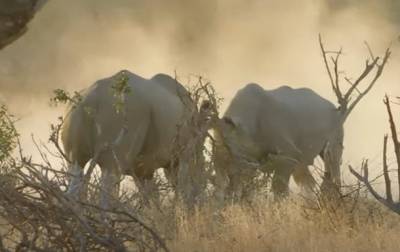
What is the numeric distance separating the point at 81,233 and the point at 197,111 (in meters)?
5.60

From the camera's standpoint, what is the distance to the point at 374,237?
338 inches

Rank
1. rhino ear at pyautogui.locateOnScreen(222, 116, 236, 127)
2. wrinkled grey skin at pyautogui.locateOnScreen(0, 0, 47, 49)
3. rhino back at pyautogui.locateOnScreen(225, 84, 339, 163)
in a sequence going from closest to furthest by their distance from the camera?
wrinkled grey skin at pyautogui.locateOnScreen(0, 0, 47, 49) → rhino ear at pyautogui.locateOnScreen(222, 116, 236, 127) → rhino back at pyautogui.locateOnScreen(225, 84, 339, 163)

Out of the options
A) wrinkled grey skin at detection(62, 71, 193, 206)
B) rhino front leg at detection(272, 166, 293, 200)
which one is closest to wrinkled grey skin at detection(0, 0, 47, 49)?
wrinkled grey skin at detection(62, 71, 193, 206)

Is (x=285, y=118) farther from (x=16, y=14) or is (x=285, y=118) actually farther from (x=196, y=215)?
(x=16, y=14)

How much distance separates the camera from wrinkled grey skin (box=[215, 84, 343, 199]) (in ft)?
48.3

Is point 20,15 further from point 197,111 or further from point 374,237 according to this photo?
point 197,111

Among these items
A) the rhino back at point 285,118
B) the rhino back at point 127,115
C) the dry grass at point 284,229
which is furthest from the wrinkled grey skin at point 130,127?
the dry grass at point 284,229

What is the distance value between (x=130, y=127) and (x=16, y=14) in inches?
377

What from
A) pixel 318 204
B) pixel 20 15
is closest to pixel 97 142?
pixel 318 204

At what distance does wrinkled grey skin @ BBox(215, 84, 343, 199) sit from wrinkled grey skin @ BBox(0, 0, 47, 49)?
9.52 meters

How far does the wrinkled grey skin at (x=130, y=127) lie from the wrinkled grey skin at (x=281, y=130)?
2.65ft

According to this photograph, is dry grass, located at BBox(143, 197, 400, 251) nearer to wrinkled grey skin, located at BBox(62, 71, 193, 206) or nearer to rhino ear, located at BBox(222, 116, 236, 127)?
wrinkled grey skin, located at BBox(62, 71, 193, 206)

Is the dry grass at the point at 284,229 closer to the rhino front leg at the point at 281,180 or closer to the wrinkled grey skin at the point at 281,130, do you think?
the wrinkled grey skin at the point at 281,130

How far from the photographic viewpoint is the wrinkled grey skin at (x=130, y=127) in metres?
12.9
